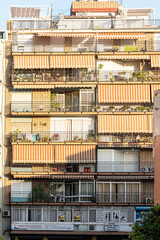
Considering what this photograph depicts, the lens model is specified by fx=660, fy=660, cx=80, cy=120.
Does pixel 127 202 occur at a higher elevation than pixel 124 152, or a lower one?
lower

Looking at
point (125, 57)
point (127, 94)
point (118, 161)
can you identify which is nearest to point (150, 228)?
point (118, 161)

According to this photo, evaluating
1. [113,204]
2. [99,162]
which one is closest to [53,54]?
[99,162]

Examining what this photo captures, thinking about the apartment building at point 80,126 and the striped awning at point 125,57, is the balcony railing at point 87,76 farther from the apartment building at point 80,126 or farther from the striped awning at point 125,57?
the striped awning at point 125,57

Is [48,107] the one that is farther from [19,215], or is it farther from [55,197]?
[19,215]

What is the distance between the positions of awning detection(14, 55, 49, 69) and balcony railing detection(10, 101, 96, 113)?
10.6 ft

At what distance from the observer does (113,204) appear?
55812 millimetres

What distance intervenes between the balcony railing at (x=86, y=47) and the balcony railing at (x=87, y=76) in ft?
6.59

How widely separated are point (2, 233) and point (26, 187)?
4.50 meters

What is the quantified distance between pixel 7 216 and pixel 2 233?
1548 millimetres

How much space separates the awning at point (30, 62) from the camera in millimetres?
57812

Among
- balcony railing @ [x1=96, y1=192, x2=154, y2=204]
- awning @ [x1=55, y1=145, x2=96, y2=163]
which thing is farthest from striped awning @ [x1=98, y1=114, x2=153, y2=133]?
balcony railing @ [x1=96, y1=192, x2=154, y2=204]

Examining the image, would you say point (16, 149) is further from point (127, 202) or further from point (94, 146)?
point (127, 202)

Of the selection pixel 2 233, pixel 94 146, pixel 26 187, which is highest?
pixel 94 146

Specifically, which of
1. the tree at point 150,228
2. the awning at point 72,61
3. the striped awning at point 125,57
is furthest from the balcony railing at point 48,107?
the tree at point 150,228
